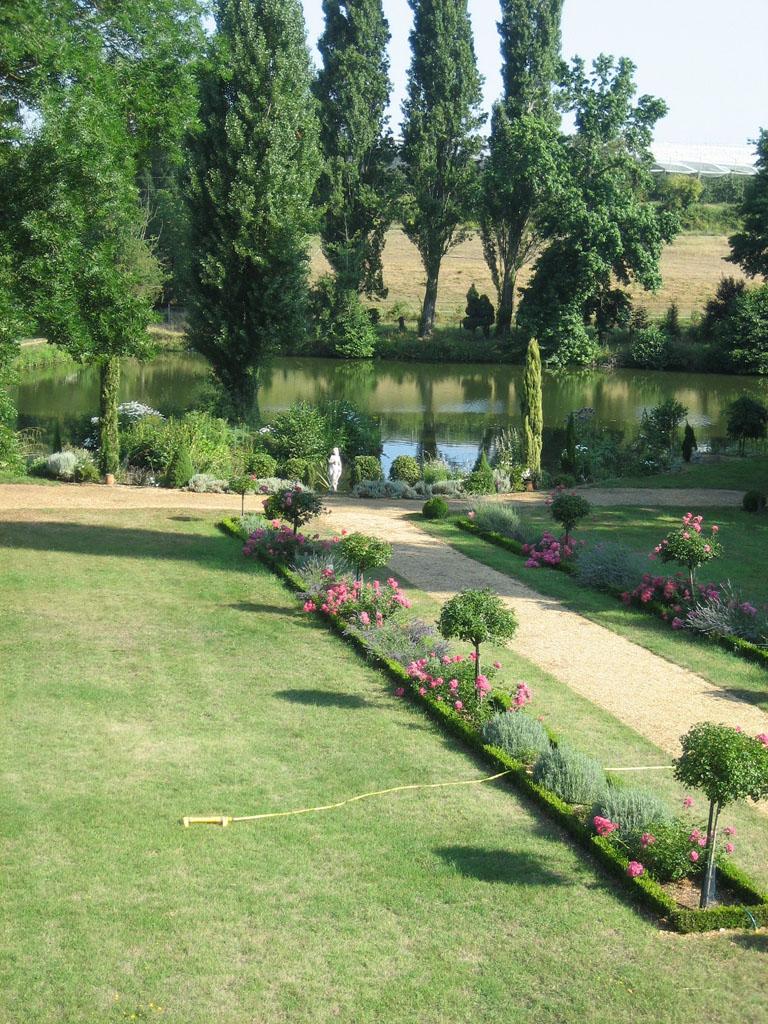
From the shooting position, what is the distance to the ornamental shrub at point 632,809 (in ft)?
28.5

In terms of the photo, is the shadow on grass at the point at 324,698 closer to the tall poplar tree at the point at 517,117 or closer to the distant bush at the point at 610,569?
the distant bush at the point at 610,569

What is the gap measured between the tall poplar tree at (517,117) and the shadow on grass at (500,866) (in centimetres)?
4672

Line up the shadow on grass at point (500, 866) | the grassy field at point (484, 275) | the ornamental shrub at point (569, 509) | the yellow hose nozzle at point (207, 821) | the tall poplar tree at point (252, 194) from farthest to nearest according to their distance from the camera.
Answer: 1. the grassy field at point (484, 275)
2. the tall poplar tree at point (252, 194)
3. the ornamental shrub at point (569, 509)
4. the yellow hose nozzle at point (207, 821)
5. the shadow on grass at point (500, 866)

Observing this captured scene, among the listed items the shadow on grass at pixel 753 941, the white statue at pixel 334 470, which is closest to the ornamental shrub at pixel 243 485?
the white statue at pixel 334 470

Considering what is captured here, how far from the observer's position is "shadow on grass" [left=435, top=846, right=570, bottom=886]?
8.18 metres

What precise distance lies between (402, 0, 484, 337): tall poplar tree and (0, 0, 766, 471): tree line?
0.10 meters

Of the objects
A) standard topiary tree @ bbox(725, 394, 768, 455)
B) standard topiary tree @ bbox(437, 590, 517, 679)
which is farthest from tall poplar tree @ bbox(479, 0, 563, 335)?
standard topiary tree @ bbox(437, 590, 517, 679)

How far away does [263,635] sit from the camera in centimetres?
1405

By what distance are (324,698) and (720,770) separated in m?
4.98

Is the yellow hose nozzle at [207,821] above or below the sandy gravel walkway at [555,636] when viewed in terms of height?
below

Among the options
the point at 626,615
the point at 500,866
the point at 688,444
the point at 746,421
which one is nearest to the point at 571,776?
the point at 500,866

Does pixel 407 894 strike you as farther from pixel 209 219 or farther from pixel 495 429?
pixel 495 429

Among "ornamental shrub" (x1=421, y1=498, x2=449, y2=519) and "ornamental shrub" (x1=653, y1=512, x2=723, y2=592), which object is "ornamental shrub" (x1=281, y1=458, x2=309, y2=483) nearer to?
"ornamental shrub" (x1=421, y1=498, x2=449, y2=519)

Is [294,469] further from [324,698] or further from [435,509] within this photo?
[324,698]
